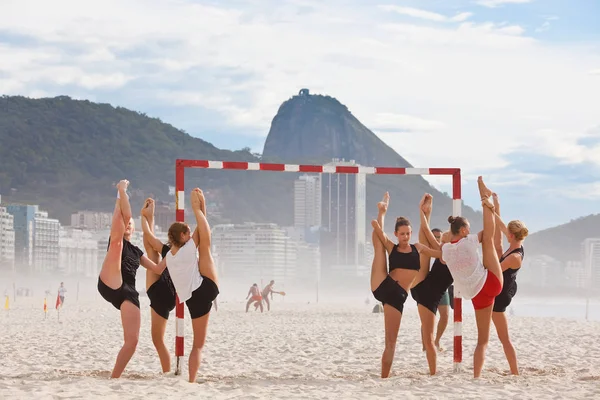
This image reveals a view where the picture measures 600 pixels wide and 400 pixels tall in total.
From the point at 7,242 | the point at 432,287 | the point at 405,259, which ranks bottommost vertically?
the point at 7,242

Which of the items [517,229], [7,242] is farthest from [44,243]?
[517,229]

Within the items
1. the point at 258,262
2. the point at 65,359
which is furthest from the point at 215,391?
the point at 258,262

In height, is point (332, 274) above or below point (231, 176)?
below

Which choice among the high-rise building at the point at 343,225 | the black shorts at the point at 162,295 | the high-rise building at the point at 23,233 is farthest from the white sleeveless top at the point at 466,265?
the high-rise building at the point at 343,225

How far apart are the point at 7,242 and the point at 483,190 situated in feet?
468

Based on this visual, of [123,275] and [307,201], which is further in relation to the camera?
[307,201]

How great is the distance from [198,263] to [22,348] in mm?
5040

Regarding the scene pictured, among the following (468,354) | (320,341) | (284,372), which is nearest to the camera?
(284,372)

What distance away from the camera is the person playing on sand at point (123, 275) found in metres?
7.38

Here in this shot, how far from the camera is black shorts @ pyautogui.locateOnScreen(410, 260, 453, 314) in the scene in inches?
322

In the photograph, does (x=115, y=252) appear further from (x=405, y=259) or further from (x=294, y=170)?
(x=405, y=259)

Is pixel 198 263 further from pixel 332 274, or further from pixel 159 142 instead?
pixel 159 142

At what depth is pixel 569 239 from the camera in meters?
182

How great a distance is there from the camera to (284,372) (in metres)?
9.06
